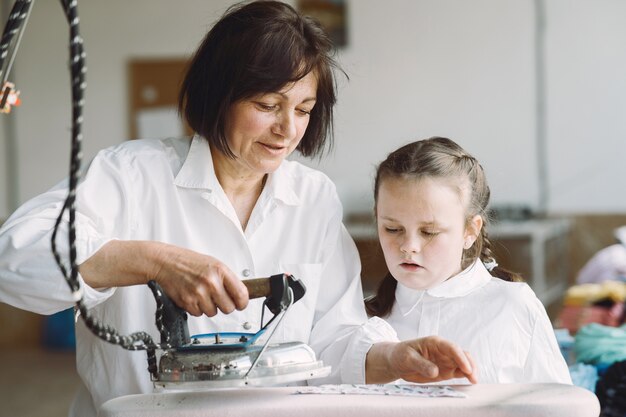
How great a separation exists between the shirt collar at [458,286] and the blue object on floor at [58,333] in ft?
16.2

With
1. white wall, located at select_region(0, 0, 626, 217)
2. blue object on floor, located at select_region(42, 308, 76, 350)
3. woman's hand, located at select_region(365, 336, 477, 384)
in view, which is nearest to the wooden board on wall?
white wall, located at select_region(0, 0, 626, 217)

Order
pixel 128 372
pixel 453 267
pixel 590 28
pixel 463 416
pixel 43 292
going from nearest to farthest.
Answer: pixel 463 416 → pixel 43 292 → pixel 128 372 → pixel 453 267 → pixel 590 28

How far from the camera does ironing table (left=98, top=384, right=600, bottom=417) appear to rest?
1.12 m

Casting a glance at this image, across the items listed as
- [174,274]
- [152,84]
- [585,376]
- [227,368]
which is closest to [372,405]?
[227,368]

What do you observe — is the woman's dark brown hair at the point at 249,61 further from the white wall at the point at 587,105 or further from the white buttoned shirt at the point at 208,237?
the white wall at the point at 587,105

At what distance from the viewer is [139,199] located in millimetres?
1642

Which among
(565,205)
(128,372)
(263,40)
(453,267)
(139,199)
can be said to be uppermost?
(263,40)

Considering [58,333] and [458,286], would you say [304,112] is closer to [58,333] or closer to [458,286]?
[458,286]

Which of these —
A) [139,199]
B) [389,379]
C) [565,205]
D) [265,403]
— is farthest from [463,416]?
[565,205]

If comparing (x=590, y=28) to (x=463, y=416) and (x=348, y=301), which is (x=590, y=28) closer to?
(x=348, y=301)

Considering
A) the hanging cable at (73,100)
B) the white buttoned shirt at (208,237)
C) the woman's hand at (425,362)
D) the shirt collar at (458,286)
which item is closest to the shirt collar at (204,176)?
the white buttoned shirt at (208,237)

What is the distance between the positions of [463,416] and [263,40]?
789 millimetres

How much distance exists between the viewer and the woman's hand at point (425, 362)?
4.27ft

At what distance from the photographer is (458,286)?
1732 mm
